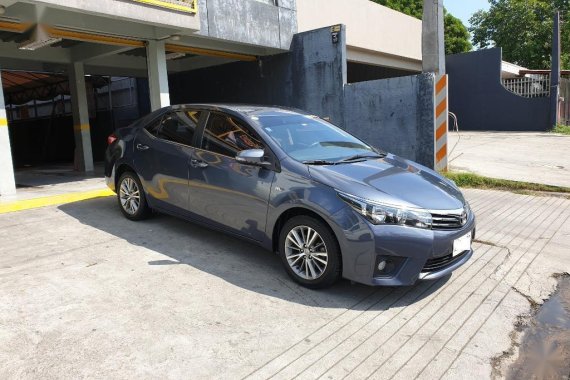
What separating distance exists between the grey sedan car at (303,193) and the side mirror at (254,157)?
0.01m

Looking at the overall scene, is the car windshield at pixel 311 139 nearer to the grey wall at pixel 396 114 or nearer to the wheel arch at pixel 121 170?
the wheel arch at pixel 121 170

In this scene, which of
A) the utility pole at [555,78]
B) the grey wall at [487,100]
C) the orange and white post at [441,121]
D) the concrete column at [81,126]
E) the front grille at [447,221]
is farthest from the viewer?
the grey wall at [487,100]

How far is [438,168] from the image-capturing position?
10086 millimetres

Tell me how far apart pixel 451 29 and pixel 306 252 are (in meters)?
37.2

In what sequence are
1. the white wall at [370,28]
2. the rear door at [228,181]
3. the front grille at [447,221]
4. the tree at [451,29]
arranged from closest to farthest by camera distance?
1. the front grille at [447,221]
2. the rear door at [228,181]
3. the white wall at [370,28]
4. the tree at [451,29]

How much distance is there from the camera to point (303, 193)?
4.11m

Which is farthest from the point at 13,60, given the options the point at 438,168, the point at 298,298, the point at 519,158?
the point at 519,158

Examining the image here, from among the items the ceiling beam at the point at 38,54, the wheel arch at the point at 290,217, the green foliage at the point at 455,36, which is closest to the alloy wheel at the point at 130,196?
the wheel arch at the point at 290,217

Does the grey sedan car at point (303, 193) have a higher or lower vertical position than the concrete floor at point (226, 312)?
higher

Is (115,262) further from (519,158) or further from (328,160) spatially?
(519,158)

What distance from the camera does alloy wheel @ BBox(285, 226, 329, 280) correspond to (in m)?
4.05

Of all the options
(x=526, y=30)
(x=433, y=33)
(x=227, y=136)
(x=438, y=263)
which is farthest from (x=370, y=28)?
(x=526, y=30)

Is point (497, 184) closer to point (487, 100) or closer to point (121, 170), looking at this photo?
point (121, 170)

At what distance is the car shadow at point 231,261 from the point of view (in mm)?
4086
